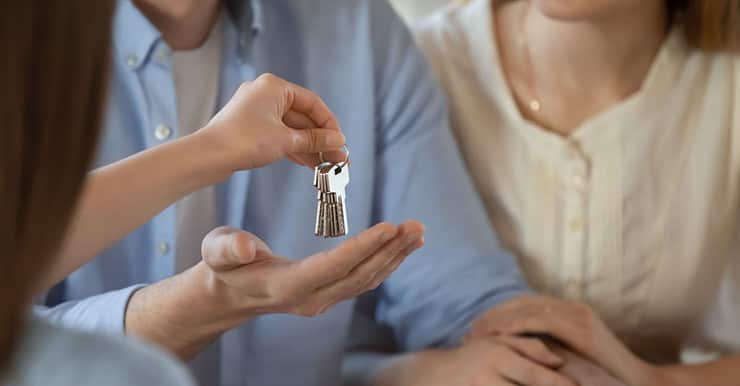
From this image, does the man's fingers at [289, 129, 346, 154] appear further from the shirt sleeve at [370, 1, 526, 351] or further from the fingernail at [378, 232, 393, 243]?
the shirt sleeve at [370, 1, 526, 351]

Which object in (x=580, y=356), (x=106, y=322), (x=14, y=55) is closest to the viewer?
(x=14, y=55)

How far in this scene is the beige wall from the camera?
4.51 ft

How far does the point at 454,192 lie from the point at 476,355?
0.64ft

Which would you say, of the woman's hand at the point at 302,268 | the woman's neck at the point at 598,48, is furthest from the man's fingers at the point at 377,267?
the woman's neck at the point at 598,48

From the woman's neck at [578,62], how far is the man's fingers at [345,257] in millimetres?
448

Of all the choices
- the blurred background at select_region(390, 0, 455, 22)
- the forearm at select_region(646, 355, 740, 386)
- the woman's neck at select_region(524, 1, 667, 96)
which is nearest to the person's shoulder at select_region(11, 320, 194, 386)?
the forearm at select_region(646, 355, 740, 386)

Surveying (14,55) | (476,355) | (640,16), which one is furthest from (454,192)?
(14,55)

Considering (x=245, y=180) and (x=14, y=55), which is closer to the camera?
(x=14, y=55)

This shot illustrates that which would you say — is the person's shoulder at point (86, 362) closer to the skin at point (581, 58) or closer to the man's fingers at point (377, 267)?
the man's fingers at point (377, 267)

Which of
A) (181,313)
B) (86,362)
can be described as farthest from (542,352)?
(86,362)

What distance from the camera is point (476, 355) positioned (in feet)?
3.14

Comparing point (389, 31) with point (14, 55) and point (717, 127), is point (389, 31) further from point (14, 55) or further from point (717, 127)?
point (14, 55)

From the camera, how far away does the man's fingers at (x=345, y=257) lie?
74 centimetres

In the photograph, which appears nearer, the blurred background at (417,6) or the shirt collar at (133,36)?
the shirt collar at (133,36)
